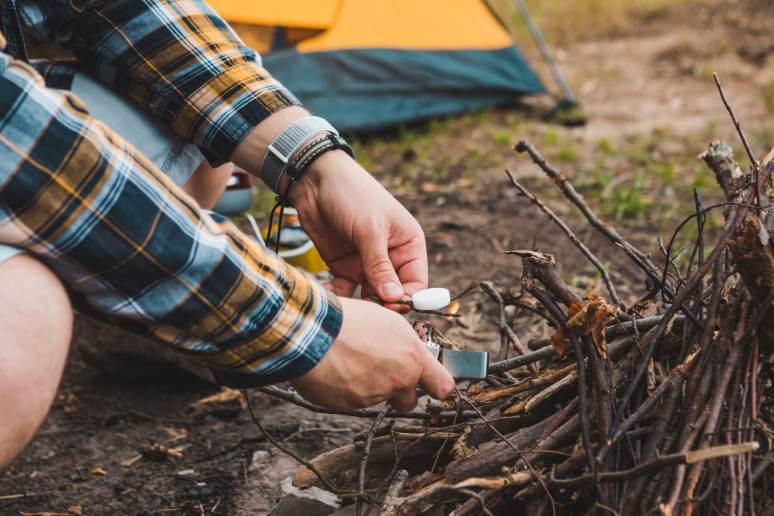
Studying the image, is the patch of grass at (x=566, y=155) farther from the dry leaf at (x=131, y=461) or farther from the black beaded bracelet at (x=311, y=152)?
the dry leaf at (x=131, y=461)

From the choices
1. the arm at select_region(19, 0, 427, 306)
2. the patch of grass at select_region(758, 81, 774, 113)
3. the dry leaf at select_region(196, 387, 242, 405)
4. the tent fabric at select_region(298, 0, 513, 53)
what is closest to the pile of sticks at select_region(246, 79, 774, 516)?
the arm at select_region(19, 0, 427, 306)

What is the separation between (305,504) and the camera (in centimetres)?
120

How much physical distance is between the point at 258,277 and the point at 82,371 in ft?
5.18

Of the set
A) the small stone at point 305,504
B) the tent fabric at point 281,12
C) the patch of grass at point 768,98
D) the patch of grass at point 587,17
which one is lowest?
the small stone at point 305,504

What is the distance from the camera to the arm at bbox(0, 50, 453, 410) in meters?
0.73

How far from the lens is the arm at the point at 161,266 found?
0.73 meters

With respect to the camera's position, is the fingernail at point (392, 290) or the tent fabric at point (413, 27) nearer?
the fingernail at point (392, 290)

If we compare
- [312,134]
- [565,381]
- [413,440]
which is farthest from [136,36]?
[565,381]

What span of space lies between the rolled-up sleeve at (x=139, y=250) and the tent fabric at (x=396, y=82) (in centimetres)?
328

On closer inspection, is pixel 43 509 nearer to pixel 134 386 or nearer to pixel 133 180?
pixel 134 386

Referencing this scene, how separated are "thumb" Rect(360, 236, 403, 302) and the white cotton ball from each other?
4 cm

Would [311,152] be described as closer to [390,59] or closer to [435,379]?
[435,379]

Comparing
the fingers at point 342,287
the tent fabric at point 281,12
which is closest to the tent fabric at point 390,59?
the tent fabric at point 281,12

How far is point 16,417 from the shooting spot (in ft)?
2.52
